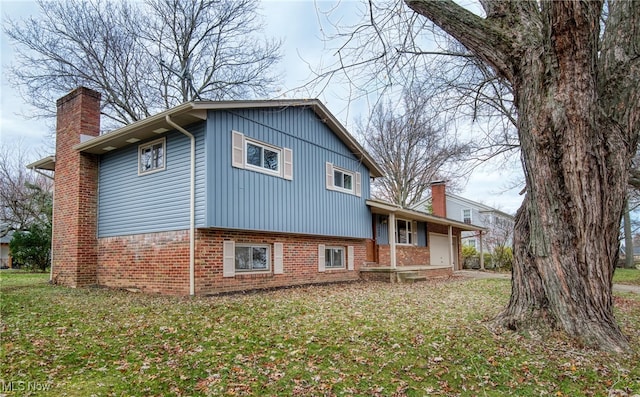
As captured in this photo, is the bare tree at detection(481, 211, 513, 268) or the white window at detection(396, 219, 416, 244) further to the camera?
the bare tree at detection(481, 211, 513, 268)

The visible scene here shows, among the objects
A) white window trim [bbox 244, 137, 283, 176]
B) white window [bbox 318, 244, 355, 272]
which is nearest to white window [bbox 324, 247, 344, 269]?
white window [bbox 318, 244, 355, 272]

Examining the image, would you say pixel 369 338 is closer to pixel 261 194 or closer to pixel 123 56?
pixel 261 194

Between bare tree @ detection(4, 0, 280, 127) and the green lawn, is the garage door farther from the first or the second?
bare tree @ detection(4, 0, 280, 127)

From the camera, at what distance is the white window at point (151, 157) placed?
1054cm

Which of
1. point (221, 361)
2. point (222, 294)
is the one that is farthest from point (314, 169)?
point (221, 361)

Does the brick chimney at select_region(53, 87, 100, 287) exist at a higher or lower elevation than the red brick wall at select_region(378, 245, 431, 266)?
higher

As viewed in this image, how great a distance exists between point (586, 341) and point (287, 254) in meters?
8.21

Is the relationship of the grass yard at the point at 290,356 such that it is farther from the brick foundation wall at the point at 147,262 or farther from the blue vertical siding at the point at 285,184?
the blue vertical siding at the point at 285,184

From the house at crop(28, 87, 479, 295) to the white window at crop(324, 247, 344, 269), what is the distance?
6 centimetres

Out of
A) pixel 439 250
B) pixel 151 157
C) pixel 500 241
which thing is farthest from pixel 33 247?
pixel 500 241

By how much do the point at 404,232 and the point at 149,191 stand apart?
11.8 metres

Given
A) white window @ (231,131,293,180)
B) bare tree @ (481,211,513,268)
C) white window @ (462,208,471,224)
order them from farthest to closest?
white window @ (462,208,471,224) < bare tree @ (481,211,513,268) < white window @ (231,131,293,180)

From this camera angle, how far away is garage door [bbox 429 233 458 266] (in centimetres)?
2073

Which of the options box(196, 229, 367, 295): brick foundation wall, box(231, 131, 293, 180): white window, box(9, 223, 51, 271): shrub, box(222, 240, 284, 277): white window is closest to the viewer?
box(196, 229, 367, 295): brick foundation wall
